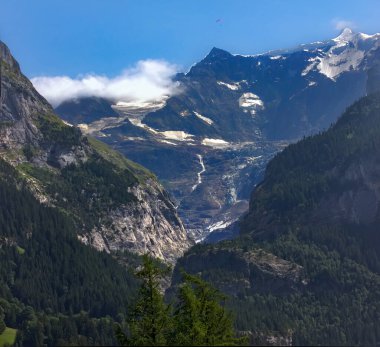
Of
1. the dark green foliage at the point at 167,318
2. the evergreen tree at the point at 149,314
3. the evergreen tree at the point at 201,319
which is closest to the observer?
the evergreen tree at the point at 201,319

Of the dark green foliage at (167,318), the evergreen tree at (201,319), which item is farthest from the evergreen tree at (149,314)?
the evergreen tree at (201,319)

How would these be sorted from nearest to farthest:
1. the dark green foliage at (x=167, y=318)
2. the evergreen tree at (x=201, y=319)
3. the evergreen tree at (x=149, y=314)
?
the evergreen tree at (x=201, y=319) → the dark green foliage at (x=167, y=318) → the evergreen tree at (x=149, y=314)

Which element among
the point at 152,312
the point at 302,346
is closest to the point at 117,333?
the point at 152,312

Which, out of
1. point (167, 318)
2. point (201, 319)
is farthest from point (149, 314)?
point (201, 319)

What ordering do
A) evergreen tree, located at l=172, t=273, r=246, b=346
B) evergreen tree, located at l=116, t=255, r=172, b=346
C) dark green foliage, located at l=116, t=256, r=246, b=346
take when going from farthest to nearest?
evergreen tree, located at l=116, t=255, r=172, b=346 < dark green foliage, located at l=116, t=256, r=246, b=346 < evergreen tree, located at l=172, t=273, r=246, b=346

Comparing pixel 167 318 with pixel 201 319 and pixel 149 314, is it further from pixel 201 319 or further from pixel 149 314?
pixel 201 319

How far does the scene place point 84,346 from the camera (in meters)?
80.6

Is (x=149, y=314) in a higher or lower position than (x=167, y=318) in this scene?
higher

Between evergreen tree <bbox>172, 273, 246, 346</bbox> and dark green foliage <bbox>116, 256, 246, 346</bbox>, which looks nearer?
evergreen tree <bbox>172, 273, 246, 346</bbox>

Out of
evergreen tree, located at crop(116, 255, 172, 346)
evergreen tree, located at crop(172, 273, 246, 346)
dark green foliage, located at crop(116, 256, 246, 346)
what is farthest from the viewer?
evergreen tree, located at crop(116, 255, 172, 346)

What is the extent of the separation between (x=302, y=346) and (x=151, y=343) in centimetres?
2085

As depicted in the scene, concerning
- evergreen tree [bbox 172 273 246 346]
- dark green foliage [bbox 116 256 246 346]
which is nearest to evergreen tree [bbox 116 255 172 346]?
dark green foliage [bbox 116 256 246 346]

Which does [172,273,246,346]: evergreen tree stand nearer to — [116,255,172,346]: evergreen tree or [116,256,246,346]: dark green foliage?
[116,256,246,346]: dark green foliage

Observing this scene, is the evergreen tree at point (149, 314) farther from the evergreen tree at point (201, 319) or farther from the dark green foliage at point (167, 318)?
the evergreen tree at point (201, 319)
